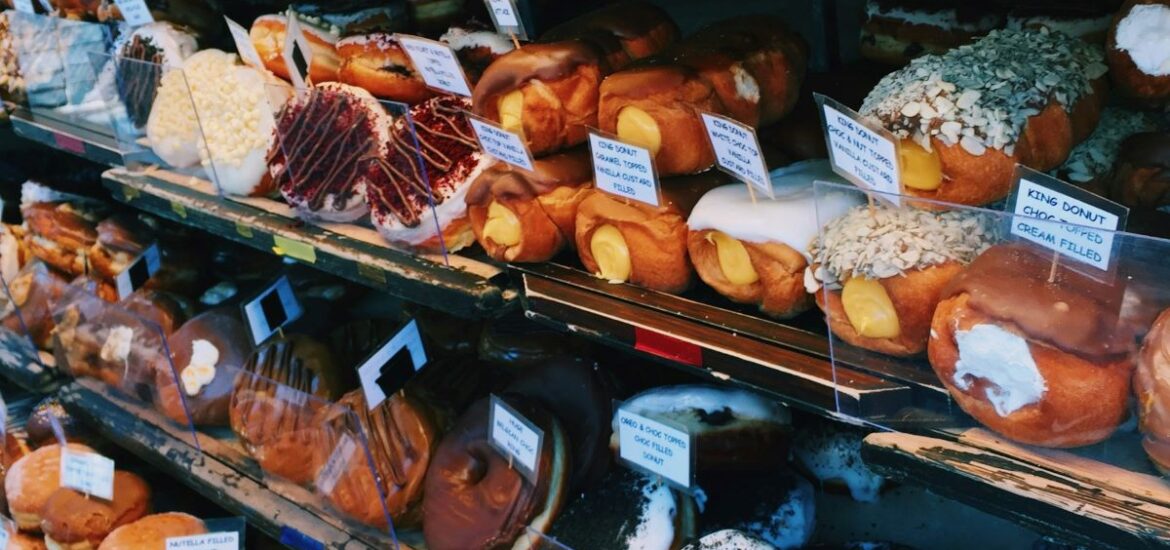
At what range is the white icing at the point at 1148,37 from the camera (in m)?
1.06

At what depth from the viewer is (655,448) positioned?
155 centimetres

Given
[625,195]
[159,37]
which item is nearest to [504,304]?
[625,195]

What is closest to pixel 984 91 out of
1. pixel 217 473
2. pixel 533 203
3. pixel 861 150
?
pixel 861 150

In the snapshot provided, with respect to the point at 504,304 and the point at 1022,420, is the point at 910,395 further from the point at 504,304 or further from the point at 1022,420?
the point at 504,304

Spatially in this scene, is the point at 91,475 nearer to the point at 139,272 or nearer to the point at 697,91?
the point at 139,272

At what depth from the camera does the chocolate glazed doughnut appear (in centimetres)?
162

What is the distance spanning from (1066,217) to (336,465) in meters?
1.39

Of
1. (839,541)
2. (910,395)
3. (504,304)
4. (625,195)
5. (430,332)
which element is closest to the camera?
(910,395)

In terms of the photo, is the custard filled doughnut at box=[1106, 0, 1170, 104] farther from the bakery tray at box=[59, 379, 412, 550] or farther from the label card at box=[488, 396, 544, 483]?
the bakery tray at box=[59, 379, 412, 550]

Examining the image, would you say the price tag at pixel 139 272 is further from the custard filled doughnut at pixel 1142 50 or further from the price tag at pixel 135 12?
the custard filled doughnut at pixel 1142 50

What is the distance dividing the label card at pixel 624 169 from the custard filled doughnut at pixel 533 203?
3.2 inches

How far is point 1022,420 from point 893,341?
171 millimetres

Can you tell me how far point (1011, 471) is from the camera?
97cm

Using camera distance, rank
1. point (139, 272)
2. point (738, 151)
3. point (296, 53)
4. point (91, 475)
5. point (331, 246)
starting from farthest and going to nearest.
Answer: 1. point (139, 272)
2. point (91, 475)
3. point (296, 53)
4. point (331, 246)
5. point (738, 151)
